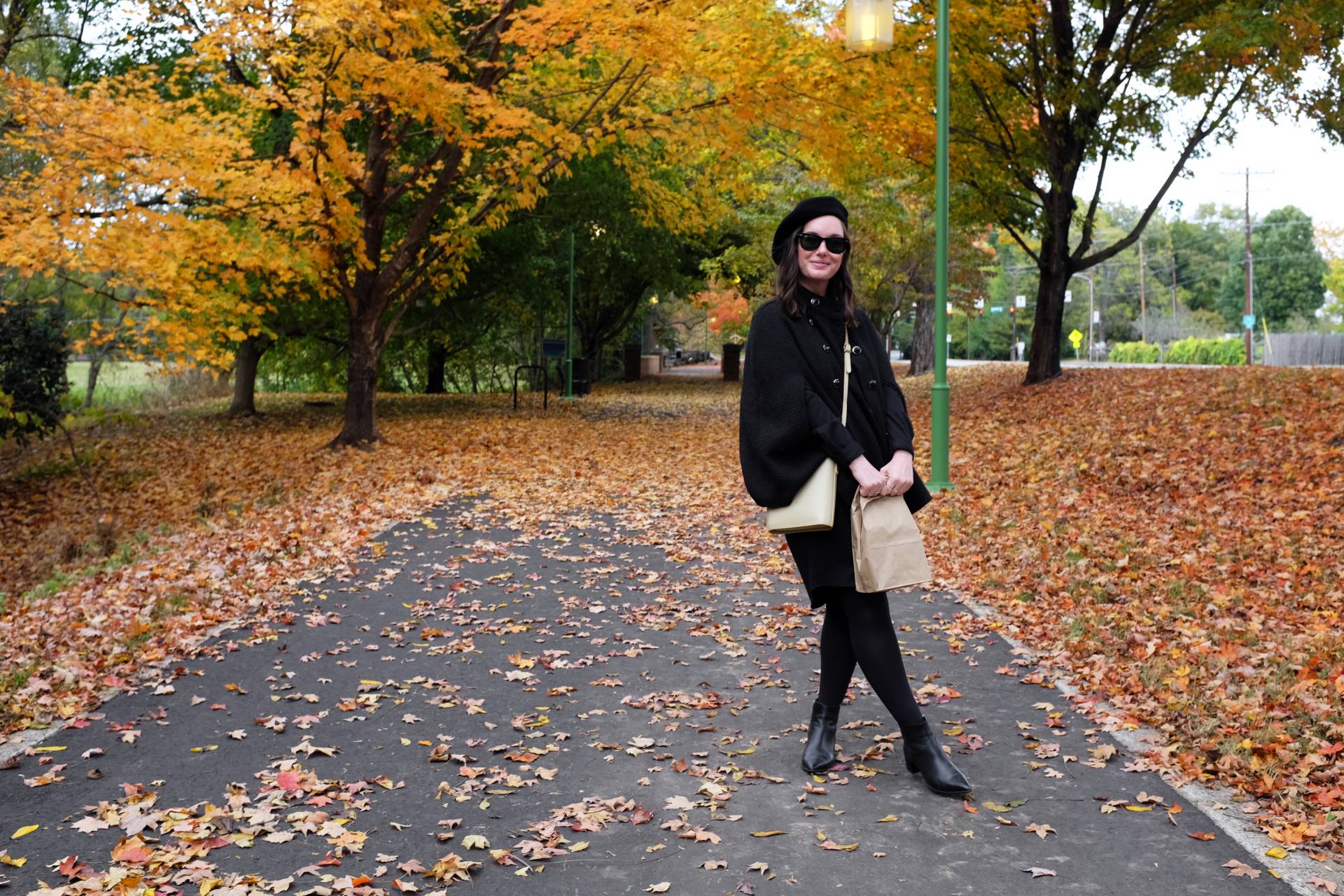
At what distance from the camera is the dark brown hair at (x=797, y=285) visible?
4.42 m

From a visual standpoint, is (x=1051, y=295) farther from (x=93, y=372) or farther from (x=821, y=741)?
(x=93, y=372)

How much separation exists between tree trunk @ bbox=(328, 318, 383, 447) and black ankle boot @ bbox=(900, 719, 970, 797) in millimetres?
13539

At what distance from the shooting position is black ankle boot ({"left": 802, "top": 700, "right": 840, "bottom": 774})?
4.56 m

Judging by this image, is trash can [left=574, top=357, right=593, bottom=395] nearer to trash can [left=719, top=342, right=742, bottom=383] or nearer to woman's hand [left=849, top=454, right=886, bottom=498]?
trash can [left=719, top=342, right=742, bottom=383]

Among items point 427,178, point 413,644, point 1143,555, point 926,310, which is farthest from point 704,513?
point 926,310

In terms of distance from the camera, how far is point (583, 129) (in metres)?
17.2

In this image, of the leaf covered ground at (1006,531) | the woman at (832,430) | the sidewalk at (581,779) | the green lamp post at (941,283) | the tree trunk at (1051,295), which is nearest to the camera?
the sidewalk at (581,779)

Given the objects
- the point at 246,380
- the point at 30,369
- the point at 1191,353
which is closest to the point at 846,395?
the point at 30,369

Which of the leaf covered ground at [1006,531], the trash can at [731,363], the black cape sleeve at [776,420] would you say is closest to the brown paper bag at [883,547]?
the black cape sleeve at [776,420]

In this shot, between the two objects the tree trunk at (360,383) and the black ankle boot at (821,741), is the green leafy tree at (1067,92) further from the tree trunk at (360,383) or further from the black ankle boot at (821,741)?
the black ankle boot at (821,741)

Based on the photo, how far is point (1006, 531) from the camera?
9.77m

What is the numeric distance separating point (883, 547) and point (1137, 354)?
64084 mm

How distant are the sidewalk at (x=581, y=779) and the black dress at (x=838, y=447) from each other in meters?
0.84

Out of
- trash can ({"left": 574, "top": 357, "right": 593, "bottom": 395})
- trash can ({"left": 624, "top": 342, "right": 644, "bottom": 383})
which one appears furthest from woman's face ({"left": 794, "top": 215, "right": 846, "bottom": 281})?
trash can ({"left": 624, "top": 342, "right": 644, "bottom": 383})
